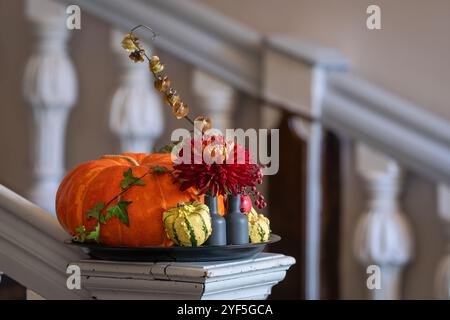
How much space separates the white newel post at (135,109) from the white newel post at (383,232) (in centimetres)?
30

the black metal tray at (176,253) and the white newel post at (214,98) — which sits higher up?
the white newel post at (214,98)

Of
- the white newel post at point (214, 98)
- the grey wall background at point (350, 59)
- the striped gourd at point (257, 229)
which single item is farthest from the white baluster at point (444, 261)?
the striped gourd at point (257, 229)

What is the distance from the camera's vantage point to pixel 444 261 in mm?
1485

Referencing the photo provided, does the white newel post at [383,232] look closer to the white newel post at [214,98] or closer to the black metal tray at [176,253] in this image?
the white newel post at [214,98]

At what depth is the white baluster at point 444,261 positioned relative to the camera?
1.48 meters

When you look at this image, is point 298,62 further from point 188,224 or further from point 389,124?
point 188,224

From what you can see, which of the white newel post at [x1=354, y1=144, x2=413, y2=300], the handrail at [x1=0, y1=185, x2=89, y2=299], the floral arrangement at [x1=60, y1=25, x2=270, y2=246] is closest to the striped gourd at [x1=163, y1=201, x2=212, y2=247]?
the floral arrangement at [x1=60, y1=25, x2=270, y2=246]

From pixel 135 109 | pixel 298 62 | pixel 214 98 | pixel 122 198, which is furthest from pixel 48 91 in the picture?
pixel 122 198

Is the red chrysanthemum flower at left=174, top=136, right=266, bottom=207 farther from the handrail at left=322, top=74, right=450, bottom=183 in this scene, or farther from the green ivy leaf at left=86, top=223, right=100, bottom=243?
the handrail at left=322, top=74, right=450, bottom=183

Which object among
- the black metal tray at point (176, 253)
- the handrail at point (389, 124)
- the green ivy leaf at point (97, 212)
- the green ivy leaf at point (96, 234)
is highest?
the handrail at point (389, 124)

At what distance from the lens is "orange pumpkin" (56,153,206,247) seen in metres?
1.04

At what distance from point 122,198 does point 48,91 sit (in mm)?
599

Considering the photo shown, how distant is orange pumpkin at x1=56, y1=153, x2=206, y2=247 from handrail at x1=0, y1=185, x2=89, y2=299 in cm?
5

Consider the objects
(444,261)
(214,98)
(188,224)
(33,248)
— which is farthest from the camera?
(214,98)
